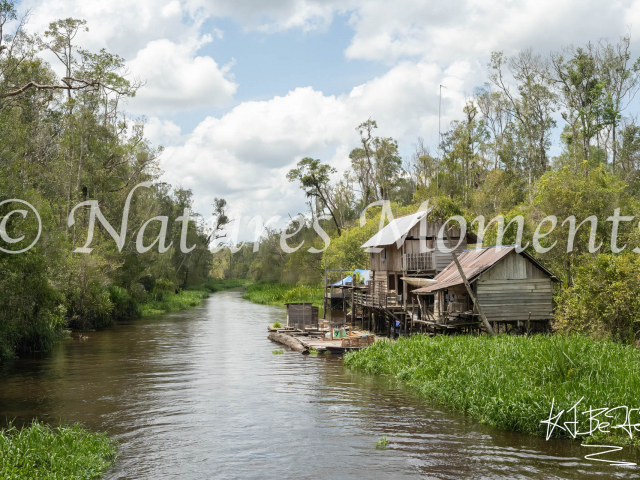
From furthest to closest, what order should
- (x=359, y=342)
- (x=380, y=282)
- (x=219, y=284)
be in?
1. (x=219, y=284)
2. (x=380, y=282)
3. (x=359, y=342)

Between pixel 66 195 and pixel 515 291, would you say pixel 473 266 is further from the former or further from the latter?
pixel 66 195

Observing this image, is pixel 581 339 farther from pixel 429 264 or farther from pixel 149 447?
pixel 429 264

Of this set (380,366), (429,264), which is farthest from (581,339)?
(429,264)

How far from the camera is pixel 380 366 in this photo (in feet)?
71.4

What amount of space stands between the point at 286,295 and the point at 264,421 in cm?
5034

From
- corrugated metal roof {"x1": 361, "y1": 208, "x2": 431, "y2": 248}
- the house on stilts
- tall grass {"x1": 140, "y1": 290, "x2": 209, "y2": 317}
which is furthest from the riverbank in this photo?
the house on stilts

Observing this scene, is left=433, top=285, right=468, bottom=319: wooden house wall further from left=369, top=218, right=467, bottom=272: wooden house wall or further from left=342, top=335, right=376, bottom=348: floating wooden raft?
left=369, top=218, right=467, bottom=272: wooden house wall

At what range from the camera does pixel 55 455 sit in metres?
10.8

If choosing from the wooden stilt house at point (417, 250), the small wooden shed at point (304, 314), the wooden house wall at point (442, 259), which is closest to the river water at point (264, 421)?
the small wooden shed at point (304, 314)

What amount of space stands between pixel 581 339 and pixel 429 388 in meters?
5.17

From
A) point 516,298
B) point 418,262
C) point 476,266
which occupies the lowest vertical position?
point 516,298

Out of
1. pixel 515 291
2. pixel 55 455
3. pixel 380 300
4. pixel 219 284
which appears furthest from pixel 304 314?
pixel 219 284

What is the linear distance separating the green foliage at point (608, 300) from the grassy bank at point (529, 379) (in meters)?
4.33

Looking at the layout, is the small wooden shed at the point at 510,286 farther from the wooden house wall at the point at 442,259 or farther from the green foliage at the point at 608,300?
the wooden house wall at the point at 442,259
